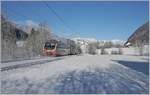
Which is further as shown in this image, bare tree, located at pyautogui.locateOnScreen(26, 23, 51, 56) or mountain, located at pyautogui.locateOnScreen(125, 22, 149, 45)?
mountain, located at pyautogui.locateOnScreen(125, 22, 149, 45)

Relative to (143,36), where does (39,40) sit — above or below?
below

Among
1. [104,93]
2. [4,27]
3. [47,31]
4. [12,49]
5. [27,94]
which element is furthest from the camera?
[47,31]

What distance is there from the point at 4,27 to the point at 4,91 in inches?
1555

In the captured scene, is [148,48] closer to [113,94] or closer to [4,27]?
[4,27]

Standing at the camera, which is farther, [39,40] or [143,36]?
[143,36]

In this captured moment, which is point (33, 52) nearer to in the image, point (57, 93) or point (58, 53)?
point (58, 53)

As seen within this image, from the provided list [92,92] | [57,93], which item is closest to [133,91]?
[92,92]

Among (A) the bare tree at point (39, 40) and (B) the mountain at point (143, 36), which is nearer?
(A) the bare tree at point (39, 40)

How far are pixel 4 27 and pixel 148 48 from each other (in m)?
34.1

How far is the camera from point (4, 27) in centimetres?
4434

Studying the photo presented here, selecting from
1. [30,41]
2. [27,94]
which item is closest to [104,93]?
[27,94]

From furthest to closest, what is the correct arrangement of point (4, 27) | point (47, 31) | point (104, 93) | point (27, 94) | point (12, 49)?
point (47, 31) < point (4, 27) < point (12, 49) < point (104, 93) < point (27, 94)

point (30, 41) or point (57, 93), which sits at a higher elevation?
point (30, 41)

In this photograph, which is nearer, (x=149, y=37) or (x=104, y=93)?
(x=104, y=93)
